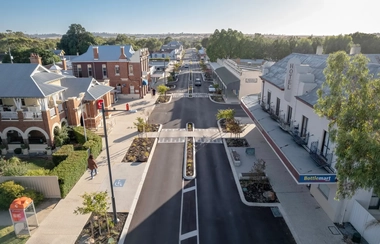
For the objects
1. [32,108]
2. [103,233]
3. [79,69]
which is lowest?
[103,233]

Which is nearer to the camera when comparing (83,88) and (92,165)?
(92,165)

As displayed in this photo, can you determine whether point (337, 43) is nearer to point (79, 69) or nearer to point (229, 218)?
point (79, 69)

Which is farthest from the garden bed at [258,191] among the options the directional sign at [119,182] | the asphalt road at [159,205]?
the directional sign at [119,182]

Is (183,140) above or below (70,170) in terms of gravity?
below

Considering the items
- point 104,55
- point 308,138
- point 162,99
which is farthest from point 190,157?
point 104,55

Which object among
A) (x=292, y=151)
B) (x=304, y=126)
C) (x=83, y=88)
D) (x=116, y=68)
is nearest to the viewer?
(x=292, y=151)

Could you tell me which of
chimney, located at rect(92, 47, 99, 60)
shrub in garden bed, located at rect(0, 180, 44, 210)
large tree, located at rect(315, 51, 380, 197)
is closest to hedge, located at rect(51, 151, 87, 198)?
shrub in garden bed, located at rect(0, 180, 44, 210)

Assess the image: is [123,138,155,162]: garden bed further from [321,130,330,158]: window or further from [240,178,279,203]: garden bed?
[321,130,330,158]: window

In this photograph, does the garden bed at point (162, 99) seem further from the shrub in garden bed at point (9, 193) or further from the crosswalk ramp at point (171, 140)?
the shrub in garden bed at point (9, 193)
